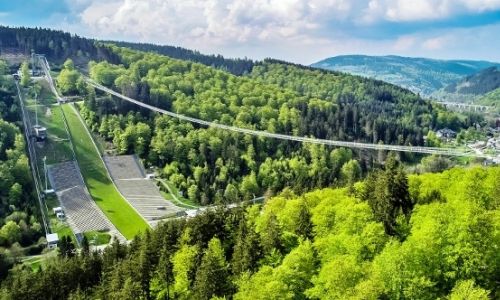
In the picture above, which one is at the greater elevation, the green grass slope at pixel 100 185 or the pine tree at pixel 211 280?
the pine tree at pixel 211 280

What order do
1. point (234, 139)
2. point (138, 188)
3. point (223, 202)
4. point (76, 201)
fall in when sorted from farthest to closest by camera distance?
point (234, 139) → point (138, 188) → point (76, 201) → point (223, 202)

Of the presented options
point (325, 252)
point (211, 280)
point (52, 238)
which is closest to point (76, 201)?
point (52, 238)

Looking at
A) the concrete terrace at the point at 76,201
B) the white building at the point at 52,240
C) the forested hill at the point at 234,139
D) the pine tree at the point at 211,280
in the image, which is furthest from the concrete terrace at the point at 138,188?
the pine tree at the point at 211,280

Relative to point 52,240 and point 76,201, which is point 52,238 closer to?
point 52,240

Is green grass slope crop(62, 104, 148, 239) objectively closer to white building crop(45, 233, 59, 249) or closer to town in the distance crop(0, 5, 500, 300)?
town in the distance crop(0, 5, 500, 300)

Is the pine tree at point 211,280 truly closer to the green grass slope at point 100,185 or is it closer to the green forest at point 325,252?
the green forest at point 325,252

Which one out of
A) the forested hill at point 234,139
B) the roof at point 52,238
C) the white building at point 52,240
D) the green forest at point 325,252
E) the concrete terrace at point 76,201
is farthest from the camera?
the forested hill at point 234,139

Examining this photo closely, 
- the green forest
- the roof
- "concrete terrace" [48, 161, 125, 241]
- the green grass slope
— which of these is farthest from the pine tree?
the roof
